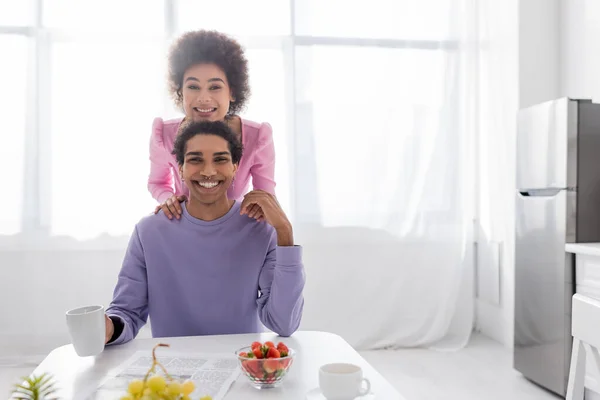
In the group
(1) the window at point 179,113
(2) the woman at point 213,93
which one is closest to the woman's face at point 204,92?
(2) the woman at point 213,93

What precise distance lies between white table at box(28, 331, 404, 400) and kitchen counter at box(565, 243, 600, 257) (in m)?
1.48

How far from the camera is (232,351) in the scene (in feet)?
3.69

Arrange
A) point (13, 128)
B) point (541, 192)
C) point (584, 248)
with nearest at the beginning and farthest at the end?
point (584, 248) < point (541, 192) < point (13, 128)

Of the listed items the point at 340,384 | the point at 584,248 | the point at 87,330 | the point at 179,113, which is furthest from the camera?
the point at 179,113

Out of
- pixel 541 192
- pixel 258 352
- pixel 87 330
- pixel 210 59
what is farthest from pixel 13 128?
pixel 541 192

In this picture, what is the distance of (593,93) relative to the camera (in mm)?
2801

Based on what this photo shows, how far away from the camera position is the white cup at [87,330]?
103cm

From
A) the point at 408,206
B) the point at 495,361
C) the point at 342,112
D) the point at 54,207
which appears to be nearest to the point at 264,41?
the point at 342,112

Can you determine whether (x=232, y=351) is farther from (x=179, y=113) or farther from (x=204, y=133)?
(x=179, y=113)

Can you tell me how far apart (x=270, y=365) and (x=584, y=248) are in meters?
1.86

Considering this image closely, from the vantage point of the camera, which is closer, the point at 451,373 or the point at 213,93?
the point at 213,93

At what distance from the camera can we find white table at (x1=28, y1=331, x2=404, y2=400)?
2.97ft

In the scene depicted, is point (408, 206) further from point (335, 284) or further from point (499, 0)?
point (499, 0)

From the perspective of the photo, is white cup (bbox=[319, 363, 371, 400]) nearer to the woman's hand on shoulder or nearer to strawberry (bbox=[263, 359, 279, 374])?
strawberry (bbox=[263, 359, 279, 374])
